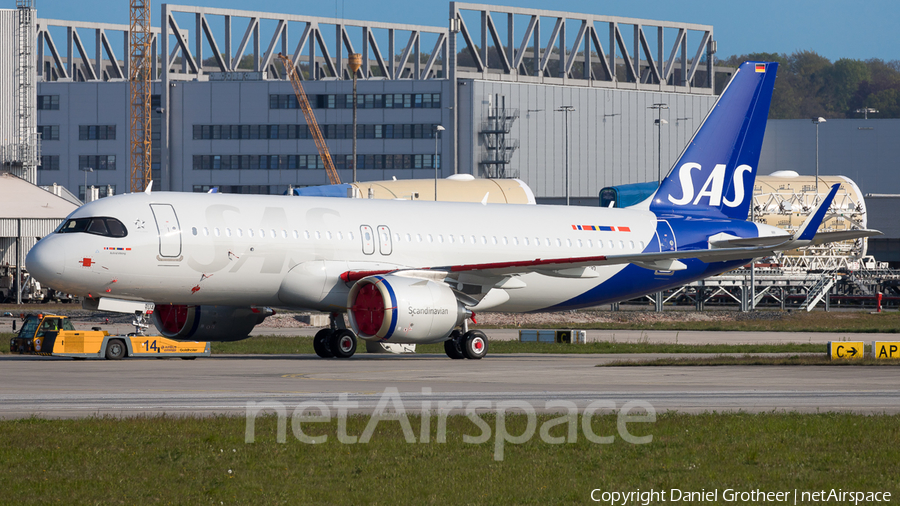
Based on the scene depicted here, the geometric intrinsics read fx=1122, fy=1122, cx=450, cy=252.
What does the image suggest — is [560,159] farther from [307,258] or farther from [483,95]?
[307,258]

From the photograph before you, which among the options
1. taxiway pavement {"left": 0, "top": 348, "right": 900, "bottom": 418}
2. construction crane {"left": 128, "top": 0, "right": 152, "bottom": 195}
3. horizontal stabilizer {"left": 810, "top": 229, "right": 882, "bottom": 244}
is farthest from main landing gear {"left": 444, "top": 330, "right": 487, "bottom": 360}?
construction crane {"left": 128, "top": 0, "right": 152, "bottom": 195}

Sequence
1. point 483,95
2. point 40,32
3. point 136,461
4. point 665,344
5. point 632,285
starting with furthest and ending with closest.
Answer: point 40,32
point 483,95
point 665,344
point 632,285
point 136,461

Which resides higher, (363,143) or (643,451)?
(363,143)

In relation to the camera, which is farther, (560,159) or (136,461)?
(560,159)

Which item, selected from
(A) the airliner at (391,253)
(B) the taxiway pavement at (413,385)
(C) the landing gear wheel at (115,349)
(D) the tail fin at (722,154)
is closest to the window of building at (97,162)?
(C) the landing gear wheel at (115,349)

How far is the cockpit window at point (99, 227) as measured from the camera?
31281 mm

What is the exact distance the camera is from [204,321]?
35.2 meters

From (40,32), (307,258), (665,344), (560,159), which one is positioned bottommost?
(665,344)

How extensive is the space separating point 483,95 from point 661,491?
356ft

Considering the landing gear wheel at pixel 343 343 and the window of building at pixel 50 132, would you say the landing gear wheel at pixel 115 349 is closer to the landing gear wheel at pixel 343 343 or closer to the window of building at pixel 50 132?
the landing gear wheel at pixel 343 343

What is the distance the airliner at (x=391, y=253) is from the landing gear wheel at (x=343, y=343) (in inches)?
1.8

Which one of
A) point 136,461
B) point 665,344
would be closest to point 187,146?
point 665,344

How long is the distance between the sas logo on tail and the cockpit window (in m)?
20.5

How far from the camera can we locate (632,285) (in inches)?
1580
